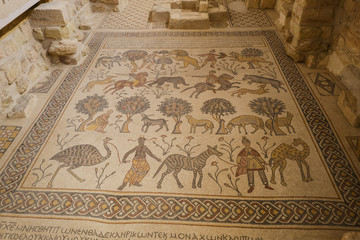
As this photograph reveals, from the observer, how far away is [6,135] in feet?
8.12

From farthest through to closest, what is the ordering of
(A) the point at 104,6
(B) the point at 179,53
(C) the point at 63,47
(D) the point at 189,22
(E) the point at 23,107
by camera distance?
(A) the point at 104,6
(D) the point at 189,22
(B) the point at 179,53
(C) the point at 63,47
(E) the point at 23,107

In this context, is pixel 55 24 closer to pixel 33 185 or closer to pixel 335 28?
pixel 33 185

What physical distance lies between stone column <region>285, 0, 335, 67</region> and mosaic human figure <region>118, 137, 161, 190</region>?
2367 mm

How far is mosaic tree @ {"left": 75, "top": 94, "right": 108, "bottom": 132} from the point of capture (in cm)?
272

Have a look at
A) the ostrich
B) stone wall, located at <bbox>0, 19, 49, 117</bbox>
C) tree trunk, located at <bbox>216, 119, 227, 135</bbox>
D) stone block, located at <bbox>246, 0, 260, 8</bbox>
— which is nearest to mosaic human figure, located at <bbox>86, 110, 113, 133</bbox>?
the ostrich

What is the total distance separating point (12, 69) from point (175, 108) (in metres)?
1.84

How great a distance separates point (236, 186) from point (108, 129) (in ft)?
4.37

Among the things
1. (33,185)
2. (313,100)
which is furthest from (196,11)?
(33,185)

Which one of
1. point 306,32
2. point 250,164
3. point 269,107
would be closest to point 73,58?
point 269,107

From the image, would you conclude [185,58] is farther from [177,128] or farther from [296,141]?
[296,141]

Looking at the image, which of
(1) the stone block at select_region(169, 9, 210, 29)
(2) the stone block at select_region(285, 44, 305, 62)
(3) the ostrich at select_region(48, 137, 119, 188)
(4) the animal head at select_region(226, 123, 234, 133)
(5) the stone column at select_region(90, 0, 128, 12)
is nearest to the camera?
(3) the ostrich at select_region(48, 137, 119, 188)

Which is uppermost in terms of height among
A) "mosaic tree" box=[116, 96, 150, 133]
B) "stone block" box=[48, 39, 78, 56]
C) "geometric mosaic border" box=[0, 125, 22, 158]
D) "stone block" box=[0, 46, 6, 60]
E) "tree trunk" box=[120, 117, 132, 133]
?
"stone block" box=[0, 46, 6, 60]

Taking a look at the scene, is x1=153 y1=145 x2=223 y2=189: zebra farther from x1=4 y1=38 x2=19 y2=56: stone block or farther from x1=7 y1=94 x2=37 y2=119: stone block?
x1=4 y1=38 x2=19 y2=56: stone block

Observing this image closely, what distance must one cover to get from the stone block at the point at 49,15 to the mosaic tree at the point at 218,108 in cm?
216
